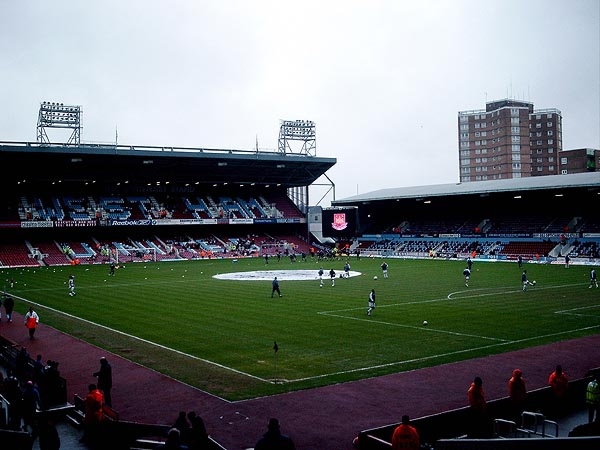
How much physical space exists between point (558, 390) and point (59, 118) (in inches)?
3018

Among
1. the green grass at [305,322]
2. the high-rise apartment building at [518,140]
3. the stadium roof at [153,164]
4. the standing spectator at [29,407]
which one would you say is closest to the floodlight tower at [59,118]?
the stadium roof at [153,164]

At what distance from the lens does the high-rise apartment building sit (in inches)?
5413

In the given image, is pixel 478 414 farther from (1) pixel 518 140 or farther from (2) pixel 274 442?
(1) pixel 518 140

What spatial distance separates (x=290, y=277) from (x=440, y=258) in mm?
30034

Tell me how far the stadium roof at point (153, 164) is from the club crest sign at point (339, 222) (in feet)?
34.3

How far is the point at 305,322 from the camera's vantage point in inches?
1139

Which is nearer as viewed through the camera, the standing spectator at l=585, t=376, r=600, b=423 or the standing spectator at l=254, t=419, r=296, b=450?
the standing spectator at l=254, t=419, r=296, b=450

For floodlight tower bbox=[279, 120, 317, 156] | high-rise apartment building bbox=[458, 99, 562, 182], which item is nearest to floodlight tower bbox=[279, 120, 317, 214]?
floodlight tower bbox=[279, 120, 317, 156]

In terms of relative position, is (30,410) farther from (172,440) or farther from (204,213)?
(204,213)

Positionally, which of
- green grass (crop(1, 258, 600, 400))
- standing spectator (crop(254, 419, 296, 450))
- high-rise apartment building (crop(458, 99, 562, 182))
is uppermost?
high-rise apartment building (crop(458, 99, 562, 182))

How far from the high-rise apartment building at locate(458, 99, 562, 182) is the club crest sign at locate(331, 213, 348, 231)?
233 ft

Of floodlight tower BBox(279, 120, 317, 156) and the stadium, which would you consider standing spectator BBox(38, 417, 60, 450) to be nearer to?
the stadium

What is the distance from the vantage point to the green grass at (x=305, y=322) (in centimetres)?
2041

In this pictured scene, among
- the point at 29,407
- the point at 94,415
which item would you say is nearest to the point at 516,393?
the point at 94,415
